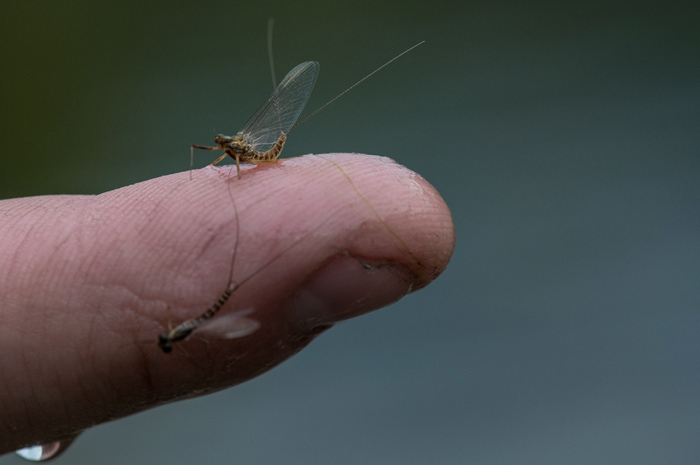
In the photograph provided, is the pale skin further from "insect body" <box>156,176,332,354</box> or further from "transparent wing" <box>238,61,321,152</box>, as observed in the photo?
"transparent wing" <box>238,61,321,152</box>

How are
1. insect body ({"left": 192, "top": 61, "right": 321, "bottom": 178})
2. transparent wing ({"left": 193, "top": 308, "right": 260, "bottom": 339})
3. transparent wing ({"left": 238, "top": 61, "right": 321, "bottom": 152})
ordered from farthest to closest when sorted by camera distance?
transparent wing ({"left": 238, "top": 61, "right": 321, "bottom": 152}), insect body ({"left": 192, "top": 61, "right": 321, "bottom": 178}), transparent wing ({"left": 193, "top": 308, "right": 260, "bottom": 339})

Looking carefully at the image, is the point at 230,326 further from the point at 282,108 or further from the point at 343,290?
the point at 282,108

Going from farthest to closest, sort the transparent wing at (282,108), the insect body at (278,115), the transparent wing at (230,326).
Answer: the transparent wing at (282,108) → the insect body at (278,115) → the transparent wing at (230,326)

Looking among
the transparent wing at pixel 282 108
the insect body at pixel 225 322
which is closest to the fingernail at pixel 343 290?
the insect body at pixel 225 322

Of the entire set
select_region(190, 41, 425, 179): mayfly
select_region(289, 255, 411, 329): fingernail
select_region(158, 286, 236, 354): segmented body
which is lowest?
select_region(158, 286, 236, 354): segmented body

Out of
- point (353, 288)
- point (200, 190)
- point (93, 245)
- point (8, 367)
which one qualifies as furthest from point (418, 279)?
point (8, 367)

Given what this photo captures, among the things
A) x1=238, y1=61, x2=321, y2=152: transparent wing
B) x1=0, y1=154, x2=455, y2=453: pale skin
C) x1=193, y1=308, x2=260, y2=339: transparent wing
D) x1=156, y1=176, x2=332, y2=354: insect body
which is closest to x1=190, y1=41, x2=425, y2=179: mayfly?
x1=238, y1=61, x2=321, y2=152: transparent wing

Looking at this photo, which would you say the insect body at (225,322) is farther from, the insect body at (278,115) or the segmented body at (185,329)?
the insect body at (278,115)

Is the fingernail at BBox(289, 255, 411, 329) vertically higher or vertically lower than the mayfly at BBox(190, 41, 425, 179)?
lower
